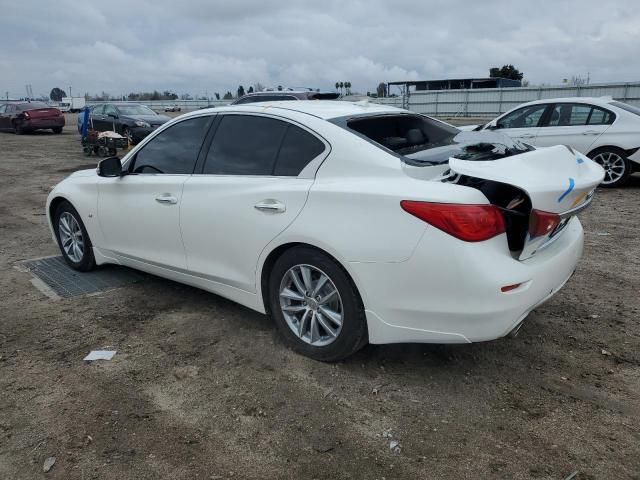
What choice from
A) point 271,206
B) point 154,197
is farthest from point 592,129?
point 154,197

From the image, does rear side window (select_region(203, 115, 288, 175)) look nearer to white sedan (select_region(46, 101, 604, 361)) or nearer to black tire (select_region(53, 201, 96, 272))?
white sedan (select_region(46, 101, 604, 361))

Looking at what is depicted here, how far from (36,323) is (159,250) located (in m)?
1.09

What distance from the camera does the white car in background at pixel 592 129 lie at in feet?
29.7

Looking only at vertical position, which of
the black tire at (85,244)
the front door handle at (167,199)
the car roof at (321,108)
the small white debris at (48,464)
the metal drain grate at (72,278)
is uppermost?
the car roof at (321,108)

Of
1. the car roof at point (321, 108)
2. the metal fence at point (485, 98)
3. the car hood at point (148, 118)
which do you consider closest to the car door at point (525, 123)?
the car roof at point (321, 108)

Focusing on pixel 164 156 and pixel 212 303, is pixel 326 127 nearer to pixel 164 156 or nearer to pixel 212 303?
pixel 164 156

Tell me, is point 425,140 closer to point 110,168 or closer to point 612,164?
point 110,168

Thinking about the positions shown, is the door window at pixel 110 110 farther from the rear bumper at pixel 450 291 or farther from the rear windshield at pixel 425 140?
the rear bumper at pixel 450 291

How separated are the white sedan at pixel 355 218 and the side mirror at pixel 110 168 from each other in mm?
11

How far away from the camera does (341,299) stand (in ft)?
10.4

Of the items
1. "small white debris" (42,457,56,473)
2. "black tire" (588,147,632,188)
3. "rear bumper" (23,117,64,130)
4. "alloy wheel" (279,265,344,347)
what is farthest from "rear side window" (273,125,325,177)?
"rear bumper" (23,117,64,130)

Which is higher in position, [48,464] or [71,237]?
[71,237]

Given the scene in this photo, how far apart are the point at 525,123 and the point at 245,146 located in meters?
7.83

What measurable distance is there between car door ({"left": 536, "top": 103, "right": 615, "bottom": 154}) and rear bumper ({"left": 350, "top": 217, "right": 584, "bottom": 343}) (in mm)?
7361
